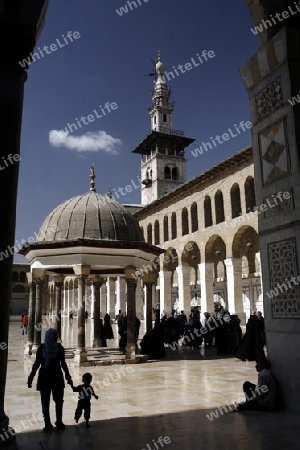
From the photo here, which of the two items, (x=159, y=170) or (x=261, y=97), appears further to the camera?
(x=159, y=170)

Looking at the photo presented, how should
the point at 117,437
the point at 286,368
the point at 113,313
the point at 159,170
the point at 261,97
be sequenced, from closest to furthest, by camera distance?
1. the point at 117,437
2. the point at 286,368
3. the point at 261,97
4. the point at 113,313
5. the point at 159,170

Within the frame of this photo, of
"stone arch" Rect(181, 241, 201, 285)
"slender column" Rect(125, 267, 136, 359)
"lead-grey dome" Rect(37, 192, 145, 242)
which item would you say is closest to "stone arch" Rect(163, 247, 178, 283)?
"stone arch" Rect(181, 241, 201, 285)

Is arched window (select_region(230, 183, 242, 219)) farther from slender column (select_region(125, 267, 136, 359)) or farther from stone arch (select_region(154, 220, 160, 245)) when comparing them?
slender column (select_region(125, 267, 136, 359))

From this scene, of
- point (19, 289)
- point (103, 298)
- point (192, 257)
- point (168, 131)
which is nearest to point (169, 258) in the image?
point (192, 257)

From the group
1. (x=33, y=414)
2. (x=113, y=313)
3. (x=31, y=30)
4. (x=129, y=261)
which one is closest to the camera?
(x=31, y=30)

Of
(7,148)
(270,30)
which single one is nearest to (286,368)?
(7,148)

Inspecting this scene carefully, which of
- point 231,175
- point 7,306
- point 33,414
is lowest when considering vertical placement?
point 33,414

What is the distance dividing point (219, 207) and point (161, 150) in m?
24.5

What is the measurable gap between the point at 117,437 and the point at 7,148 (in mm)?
2864

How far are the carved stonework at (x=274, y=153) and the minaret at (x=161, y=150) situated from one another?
3898cm

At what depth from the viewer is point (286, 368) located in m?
4.54

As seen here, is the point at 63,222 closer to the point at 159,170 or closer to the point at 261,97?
the point at 261,97

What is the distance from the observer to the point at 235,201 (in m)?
21.1

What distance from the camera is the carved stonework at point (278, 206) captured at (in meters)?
4.71
